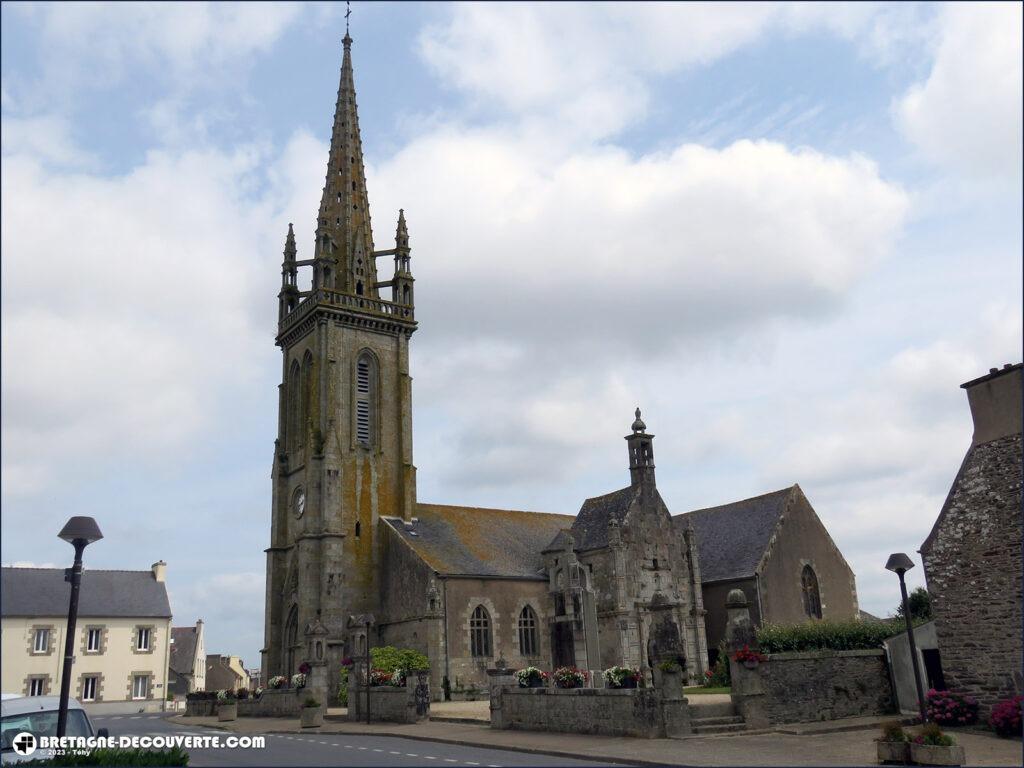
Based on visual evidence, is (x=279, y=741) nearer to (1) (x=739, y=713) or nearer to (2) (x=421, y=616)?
Result: (1) (x=739, y=713)

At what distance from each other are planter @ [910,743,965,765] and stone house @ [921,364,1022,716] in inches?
214

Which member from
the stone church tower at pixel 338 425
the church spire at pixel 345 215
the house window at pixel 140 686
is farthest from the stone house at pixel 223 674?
the church spire at pixel 345 215

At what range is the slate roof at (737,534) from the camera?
4094cm

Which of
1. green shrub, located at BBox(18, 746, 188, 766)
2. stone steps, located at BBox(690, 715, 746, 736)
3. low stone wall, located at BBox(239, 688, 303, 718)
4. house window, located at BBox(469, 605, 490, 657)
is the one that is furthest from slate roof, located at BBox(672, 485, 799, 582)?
green shrub, located at BBox(18, 746, 188, 766)

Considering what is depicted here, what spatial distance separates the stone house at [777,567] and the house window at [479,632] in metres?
10.4

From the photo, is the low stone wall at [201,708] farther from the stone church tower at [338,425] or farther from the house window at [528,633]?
the house window at [528,633]

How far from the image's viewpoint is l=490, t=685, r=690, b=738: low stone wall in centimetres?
2083

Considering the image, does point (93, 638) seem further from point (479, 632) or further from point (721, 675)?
point (721, 675)

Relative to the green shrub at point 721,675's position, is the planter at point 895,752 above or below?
below

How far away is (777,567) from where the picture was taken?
40312mm

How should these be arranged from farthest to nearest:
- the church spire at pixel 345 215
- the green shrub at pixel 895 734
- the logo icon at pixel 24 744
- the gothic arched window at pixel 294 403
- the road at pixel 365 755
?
the church spire at pixel 345 215, the gothic arched window at pixel 294 403, the road at pixel 365 755, the green shrub at pixel 895 734, the logo icon at pixel 24 744

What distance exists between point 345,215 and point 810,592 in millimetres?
32492

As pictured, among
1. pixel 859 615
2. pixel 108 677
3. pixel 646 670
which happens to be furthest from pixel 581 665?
pixel 108 677

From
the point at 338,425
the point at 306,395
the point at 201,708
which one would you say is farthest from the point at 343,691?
the point at 306,395
